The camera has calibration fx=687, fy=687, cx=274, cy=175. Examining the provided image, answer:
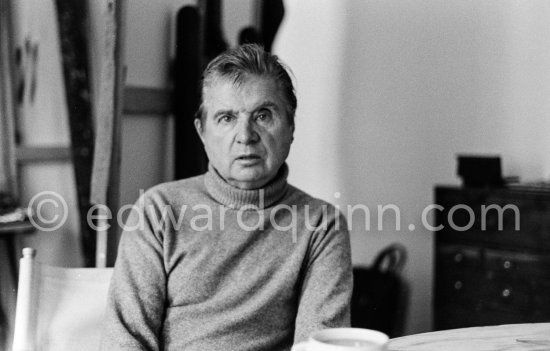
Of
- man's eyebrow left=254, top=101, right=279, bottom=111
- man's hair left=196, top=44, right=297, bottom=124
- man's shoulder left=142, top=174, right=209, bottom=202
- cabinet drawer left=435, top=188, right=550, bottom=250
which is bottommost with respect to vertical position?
cabinet drawer left=435, top=188, right=550, bottom=250

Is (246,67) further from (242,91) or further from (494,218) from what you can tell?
(494,218)

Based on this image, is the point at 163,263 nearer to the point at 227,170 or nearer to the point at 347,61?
the point at 227,170

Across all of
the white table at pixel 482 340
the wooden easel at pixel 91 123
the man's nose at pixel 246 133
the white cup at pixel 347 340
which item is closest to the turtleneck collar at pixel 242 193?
the man's nose at pixel 246 133

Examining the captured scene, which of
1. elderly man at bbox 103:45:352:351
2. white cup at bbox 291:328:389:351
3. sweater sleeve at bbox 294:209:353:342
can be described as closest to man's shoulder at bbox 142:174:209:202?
elderly man at bbox 103:45:352:351

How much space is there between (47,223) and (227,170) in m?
1.13

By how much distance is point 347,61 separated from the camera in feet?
11.8

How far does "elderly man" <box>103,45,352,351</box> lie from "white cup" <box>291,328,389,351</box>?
20.5 inches

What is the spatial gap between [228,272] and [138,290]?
0.67ft

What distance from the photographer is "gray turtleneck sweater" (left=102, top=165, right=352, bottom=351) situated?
141cm

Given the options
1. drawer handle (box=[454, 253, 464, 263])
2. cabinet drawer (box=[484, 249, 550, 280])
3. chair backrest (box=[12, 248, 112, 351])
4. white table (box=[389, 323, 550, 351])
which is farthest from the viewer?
drawer handle (box=[454, 253, 464, 263])

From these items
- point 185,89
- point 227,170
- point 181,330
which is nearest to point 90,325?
point 181,330

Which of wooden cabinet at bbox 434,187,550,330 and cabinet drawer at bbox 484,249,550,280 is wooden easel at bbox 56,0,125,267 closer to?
wooden cabinet at bbox 434,187,550,330

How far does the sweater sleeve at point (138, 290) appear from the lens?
1.35 metres

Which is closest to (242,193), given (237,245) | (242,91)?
(237,245)
